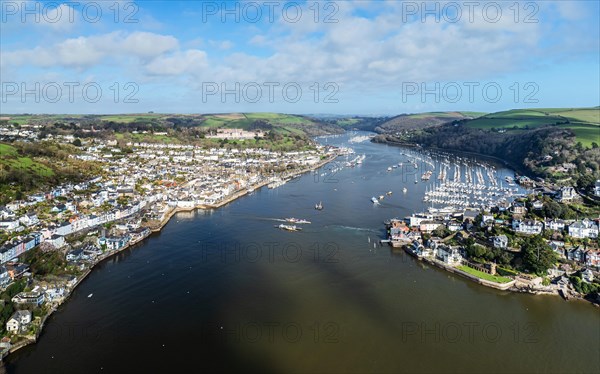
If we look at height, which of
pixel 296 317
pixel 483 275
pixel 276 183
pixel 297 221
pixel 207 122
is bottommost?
pixel 296 317

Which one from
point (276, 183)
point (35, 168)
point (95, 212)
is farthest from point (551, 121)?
point (35, 168)

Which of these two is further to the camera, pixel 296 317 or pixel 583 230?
pixel 583 230

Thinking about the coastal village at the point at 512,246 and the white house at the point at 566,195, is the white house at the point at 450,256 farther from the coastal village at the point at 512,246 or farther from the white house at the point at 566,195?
the white house at the point at 566,195

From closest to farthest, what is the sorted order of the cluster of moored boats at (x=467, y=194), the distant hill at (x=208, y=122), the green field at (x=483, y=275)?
the green field at (x=483, y=275) → the cluster of moored boats at (x=467, y=194) → the distant hill at (x=208, y=122)

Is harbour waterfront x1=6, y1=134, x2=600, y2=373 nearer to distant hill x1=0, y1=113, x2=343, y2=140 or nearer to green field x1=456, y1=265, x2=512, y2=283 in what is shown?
green field x1=456, y1=265, x2=512, y2=283

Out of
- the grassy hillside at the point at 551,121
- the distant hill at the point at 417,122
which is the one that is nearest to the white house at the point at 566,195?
the grassy hillside at the point at 551,121

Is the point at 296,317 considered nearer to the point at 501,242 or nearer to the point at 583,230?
the point at 501,242
